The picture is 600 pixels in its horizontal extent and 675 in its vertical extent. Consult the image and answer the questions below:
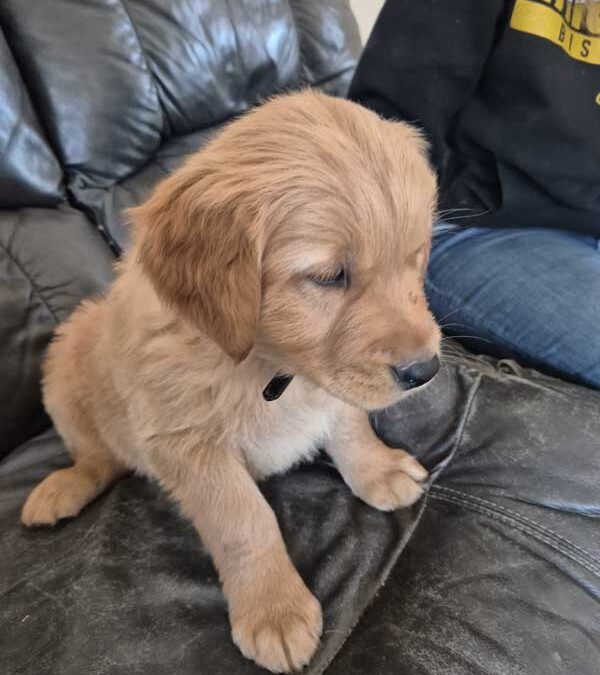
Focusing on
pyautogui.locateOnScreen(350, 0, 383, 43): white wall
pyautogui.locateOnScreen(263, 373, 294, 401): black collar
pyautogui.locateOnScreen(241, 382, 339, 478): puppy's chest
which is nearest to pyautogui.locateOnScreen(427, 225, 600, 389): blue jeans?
pyautogui.locateOnScreen(241, 382, 339, 478): puppy's chest

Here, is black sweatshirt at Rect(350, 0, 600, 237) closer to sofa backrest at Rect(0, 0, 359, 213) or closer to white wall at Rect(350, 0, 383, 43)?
sofa backrest at Rect(0, 0, 359, 213)

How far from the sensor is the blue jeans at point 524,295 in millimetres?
1821

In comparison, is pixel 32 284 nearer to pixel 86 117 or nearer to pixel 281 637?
pixel 86 117

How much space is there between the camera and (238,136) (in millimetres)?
1149

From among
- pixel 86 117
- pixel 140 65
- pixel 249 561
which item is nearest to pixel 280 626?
pixel 249 561

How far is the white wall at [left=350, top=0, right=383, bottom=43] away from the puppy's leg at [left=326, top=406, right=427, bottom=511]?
3307 mm

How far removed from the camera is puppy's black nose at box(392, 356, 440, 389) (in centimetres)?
112

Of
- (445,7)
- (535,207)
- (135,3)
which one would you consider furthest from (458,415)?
(135,3)

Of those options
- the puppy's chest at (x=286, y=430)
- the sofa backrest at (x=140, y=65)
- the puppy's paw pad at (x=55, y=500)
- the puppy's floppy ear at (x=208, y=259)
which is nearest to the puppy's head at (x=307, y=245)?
the puppy's floppy ear at (x=208, y=259)

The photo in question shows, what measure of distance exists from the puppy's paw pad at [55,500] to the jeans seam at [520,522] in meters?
0.89

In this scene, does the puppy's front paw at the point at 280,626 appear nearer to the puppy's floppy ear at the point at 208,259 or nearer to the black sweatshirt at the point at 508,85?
the puppy's floppy ear at the point at 208,259

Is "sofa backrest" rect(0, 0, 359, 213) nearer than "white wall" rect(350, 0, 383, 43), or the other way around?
"sofa backrest" rect(0, 0, 359, 213)

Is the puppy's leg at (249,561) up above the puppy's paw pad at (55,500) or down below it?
above

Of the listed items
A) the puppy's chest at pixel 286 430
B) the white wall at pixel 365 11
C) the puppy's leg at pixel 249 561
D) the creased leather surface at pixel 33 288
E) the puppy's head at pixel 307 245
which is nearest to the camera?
the puppy's head at pixel 307 245
